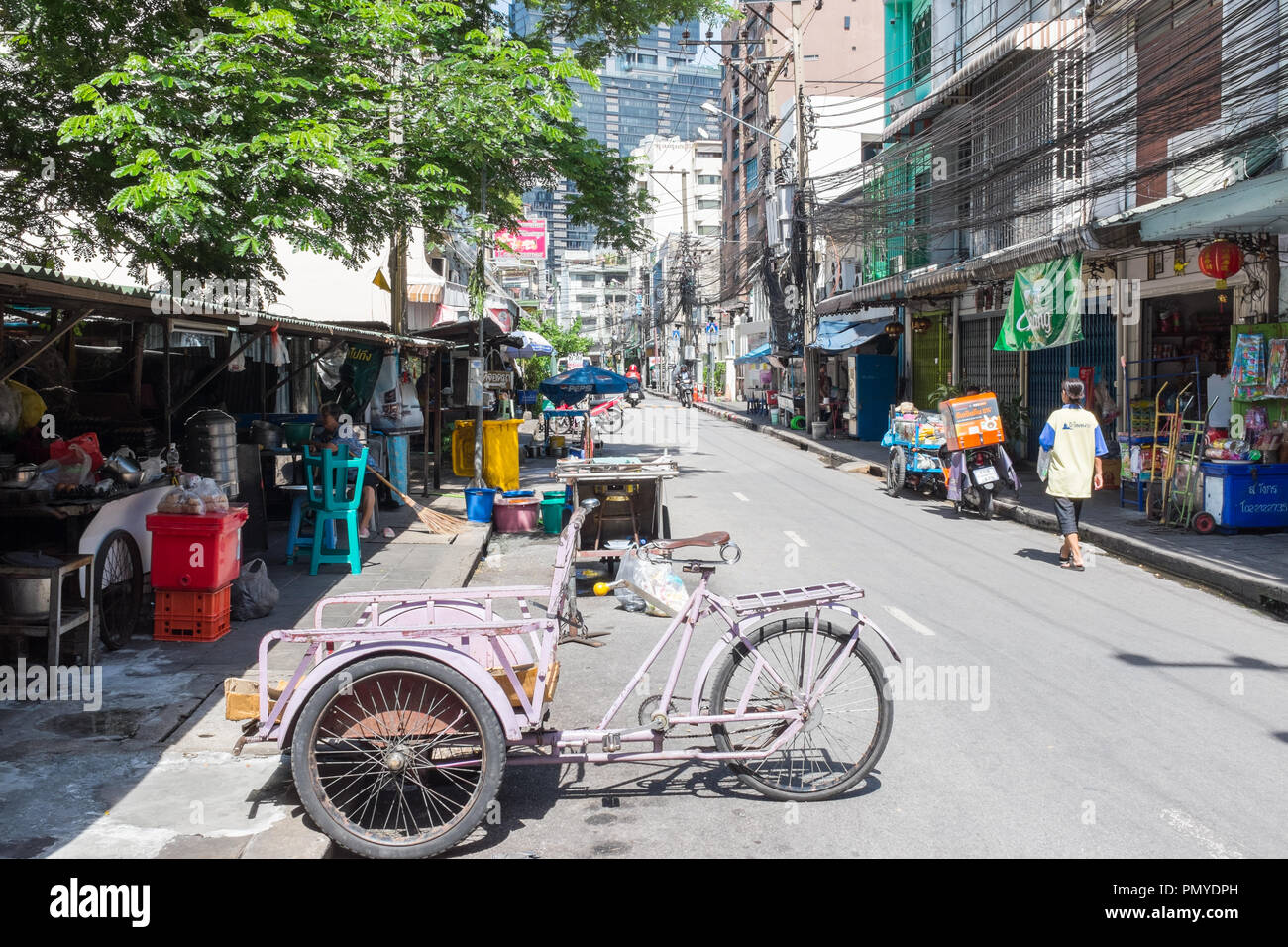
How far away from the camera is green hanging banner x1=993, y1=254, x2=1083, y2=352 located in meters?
16.4

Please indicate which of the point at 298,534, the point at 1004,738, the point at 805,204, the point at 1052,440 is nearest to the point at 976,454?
the point at 1052,440

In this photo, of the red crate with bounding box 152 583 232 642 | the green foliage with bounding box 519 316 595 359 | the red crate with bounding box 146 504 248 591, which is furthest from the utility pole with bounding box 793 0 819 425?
the green foliage with bounding box 519 316 595 359

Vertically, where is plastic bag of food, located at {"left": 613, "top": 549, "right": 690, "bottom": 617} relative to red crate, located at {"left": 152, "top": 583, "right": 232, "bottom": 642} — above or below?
above

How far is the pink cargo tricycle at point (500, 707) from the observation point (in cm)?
438

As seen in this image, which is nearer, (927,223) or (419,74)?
(419,74)

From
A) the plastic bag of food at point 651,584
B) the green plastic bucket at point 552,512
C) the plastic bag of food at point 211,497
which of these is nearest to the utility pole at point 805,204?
the green plastic bucket at point 552,512

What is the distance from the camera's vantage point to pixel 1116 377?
17875 millimetres

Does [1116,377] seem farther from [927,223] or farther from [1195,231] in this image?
[927,223]

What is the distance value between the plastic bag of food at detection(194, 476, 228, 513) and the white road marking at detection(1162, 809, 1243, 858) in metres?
6.47

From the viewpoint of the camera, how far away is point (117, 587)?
7.64 metres

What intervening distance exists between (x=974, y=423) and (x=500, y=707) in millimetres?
12207

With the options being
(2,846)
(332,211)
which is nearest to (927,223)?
(332,211)

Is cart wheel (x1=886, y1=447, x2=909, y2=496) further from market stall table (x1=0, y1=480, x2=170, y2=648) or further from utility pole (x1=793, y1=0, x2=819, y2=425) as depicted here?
market stall table (x1=0, y1=480, x2=170, y2=648)
